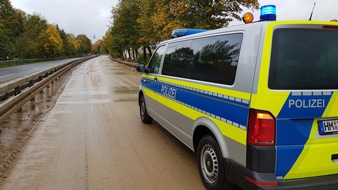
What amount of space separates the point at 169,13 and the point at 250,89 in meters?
19.4

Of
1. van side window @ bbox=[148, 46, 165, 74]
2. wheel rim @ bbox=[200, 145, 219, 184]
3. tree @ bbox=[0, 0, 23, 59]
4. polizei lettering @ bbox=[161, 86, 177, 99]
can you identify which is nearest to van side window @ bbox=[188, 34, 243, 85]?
polizei lettering @ bbox=[161, 86, 177, 99]

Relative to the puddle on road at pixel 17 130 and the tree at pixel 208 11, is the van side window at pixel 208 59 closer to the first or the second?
the puddle on road at pixel 17 130

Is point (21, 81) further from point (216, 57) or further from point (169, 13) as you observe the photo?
point (169, 13)

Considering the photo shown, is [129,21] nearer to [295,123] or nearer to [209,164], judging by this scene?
[209,164]

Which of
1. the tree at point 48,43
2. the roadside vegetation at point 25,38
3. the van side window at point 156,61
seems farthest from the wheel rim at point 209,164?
the tree at point 48,43

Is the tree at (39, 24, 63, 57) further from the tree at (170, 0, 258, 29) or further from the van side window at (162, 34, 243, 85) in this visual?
the van side window at (162, 34, 243, 85)

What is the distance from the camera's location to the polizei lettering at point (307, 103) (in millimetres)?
2756

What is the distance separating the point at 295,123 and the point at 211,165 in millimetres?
1288

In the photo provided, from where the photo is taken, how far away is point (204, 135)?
3965 millimetres

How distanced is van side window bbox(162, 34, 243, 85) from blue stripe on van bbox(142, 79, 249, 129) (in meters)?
0.19

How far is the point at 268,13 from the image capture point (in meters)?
3.22

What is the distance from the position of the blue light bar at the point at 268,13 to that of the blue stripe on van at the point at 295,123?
3.04 ft

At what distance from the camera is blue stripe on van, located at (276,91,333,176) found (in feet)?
9.06

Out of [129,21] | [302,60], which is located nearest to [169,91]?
[302,60]
